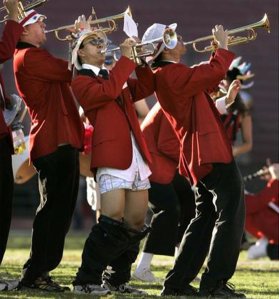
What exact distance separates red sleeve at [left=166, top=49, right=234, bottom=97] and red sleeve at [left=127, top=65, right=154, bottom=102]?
0.54ft

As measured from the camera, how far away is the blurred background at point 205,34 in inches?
799

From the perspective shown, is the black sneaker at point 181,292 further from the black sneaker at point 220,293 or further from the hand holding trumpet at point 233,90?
the hand holding trumpet at point 233,90

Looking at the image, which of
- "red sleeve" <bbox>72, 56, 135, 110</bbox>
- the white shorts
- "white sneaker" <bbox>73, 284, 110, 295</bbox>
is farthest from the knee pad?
"red sleeve" <bbox>72, 56, 135, 110</bbox>

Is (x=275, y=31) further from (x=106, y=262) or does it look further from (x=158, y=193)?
(x=106, y=262)

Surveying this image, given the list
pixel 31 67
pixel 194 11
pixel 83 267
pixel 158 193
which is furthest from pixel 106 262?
pixel 194 11

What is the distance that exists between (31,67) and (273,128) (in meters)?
14.9

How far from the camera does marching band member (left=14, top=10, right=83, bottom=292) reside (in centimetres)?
814

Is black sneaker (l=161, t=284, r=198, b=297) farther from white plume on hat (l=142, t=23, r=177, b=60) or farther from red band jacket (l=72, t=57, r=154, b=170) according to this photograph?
white plume on hat (l=142, t=23, r=177, b=60)

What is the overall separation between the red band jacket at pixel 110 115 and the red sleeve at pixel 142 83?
174 millimetres

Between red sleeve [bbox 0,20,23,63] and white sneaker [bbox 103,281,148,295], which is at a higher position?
red sleeve [bbox 0,20,23,63]

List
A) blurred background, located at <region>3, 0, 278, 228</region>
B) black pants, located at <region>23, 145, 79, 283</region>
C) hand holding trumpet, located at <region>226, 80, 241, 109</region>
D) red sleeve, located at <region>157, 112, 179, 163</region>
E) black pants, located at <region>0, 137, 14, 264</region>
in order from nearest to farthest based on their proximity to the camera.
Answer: black pants, located at <region>0, 137, 14, 264</region> → black pants, located at <region>23, 145, 79, 283</region> → hand holding trumpet, located at <region>226, 80, 241, 109</region> → red sleeve, located at <region>157, 112, 179, 163</region> → blurred background, located at <region>3, 0, 278, 228</region>

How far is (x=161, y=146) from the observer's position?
9656 millimetres

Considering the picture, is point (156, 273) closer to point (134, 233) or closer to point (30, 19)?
point (134, 233)

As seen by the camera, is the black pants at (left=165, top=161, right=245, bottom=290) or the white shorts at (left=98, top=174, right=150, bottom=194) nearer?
the white shorts at (left=98, top=174, right=150, bottom=194)
